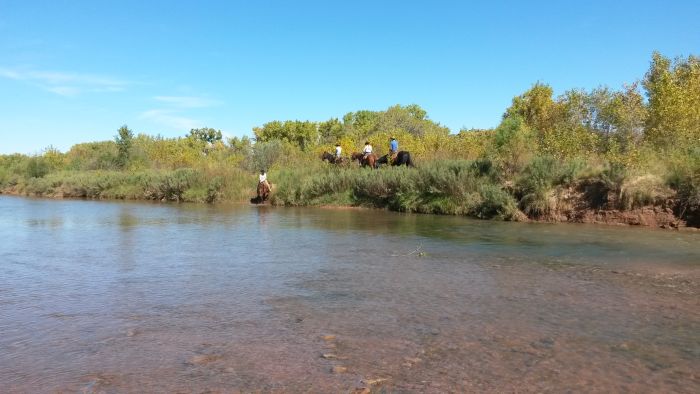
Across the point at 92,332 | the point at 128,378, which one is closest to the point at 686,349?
the point at 128,378

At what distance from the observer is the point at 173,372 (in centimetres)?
398

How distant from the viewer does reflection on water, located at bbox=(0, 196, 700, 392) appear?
12.9ft

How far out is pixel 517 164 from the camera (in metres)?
19.8

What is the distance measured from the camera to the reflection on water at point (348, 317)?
3932 mm

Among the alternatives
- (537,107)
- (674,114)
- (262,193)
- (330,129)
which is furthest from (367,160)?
(330,129)

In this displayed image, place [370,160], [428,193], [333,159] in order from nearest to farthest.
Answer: [428,193] → [370,160] → [333,159]

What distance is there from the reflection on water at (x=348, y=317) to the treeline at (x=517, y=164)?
623 cm

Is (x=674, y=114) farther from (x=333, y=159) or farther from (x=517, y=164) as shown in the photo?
(x=333, y=159)

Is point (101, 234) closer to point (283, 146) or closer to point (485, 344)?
point (485, 344)

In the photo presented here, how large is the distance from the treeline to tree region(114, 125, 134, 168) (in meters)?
0.10

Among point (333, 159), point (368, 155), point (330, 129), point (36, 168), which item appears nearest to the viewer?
point (368, 155)

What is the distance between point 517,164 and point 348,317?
1587 cm

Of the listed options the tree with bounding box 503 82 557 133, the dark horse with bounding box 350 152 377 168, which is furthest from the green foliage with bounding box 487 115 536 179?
the tree with bounding box 503 82 557 133

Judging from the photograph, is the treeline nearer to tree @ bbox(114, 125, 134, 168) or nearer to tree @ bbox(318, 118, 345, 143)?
tree @ bbox(114, 125, 134, 168)
